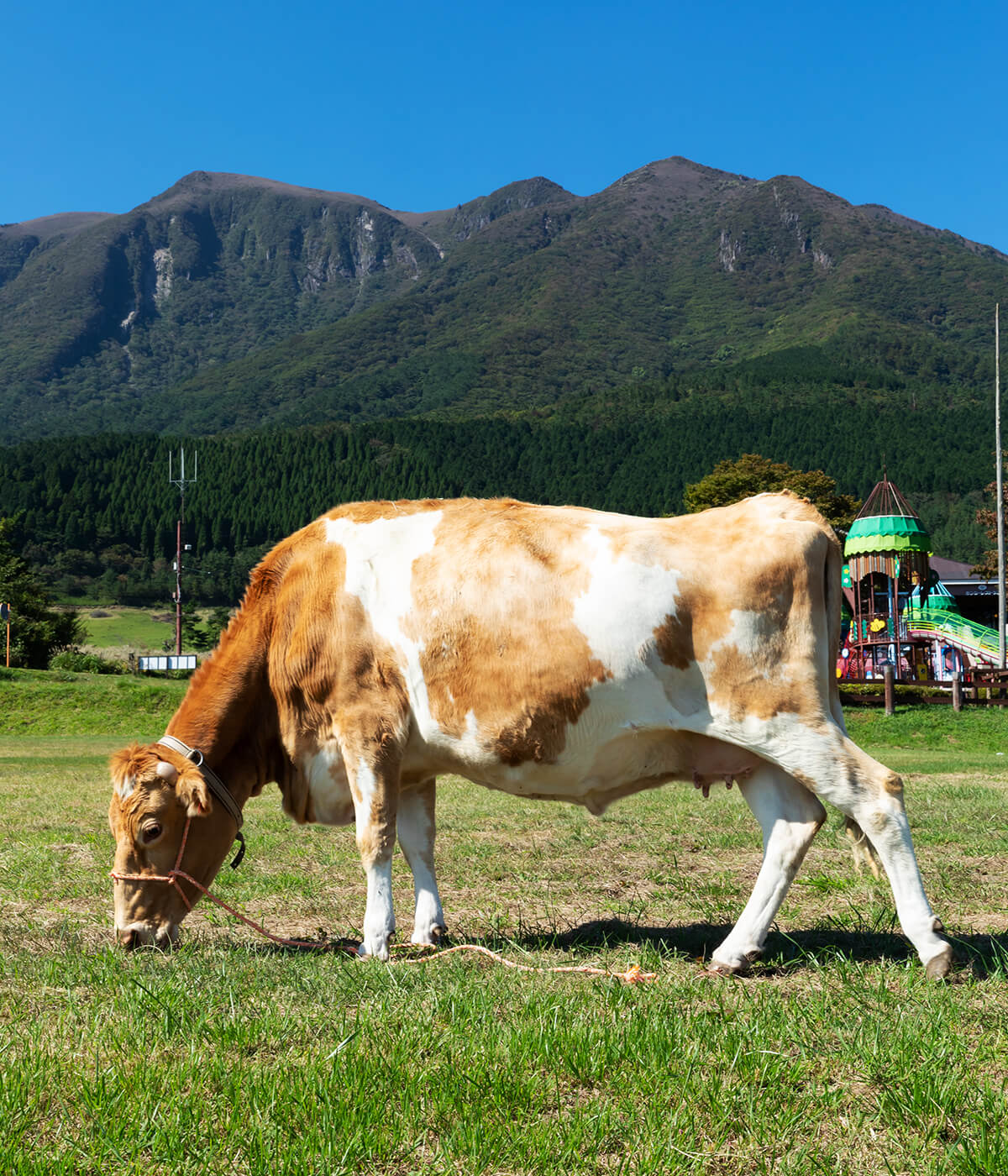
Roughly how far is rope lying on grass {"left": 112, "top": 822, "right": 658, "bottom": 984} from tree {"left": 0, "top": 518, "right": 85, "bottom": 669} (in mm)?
44876

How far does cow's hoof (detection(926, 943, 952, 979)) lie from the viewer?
4496 millimetres

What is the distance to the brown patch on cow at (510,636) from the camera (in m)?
5.19

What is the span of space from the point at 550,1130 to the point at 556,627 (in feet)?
8.71

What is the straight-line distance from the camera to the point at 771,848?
16.8ft

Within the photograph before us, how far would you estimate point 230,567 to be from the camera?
125938 mm

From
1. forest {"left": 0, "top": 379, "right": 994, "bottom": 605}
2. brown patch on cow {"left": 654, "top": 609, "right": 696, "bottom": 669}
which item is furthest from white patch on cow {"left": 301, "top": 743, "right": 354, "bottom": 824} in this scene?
forest {"left": 0, "top": 379, "right": 994, "bottom": 605}

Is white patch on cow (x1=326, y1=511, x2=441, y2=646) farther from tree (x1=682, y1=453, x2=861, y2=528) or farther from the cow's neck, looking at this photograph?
→ tree (x1=682, y1=453, x2=861, y2=528)

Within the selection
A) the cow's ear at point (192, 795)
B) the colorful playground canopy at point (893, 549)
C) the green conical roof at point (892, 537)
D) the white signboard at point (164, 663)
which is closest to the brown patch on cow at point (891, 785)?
the cow's ear at point (192, 795)

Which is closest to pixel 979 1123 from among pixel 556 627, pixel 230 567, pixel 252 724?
pixel 556 627

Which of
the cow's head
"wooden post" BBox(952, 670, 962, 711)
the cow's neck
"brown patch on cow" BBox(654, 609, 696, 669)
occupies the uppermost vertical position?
"brown patch on cow" BBox(654, 609, 696, 669)

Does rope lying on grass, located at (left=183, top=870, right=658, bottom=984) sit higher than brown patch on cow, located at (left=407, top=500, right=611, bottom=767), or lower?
Result: lower

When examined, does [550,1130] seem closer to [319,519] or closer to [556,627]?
[556,627]

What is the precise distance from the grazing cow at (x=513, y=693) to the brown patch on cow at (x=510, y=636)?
0.01m

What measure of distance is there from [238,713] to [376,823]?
109 centimetres
